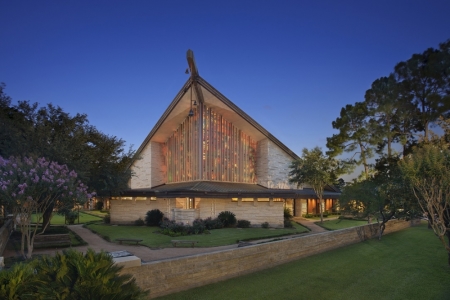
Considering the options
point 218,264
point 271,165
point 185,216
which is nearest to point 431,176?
point 218,264

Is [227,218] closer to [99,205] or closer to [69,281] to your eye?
[69,281]

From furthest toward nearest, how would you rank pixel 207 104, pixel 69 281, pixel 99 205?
pixel 99 205, pixel 207 104, pixel 69 281

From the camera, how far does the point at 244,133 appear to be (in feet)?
95.9

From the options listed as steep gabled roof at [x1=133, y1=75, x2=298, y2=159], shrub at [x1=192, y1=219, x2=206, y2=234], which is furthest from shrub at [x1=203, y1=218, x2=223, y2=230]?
steep gabled roof at [x1=133, y1=75, x2=298, y2=159]

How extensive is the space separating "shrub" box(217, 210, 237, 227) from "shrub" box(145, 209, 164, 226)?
15.7 ft

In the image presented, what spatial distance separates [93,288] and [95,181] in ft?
58.7

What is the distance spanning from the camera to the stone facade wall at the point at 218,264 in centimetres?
813

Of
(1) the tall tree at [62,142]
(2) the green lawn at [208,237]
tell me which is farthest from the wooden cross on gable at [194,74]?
(2) the green lawn at [208,237]

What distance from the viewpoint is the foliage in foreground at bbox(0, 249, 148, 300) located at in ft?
14.2

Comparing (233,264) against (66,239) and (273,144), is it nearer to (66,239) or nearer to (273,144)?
(66,239)

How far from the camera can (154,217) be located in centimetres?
2338

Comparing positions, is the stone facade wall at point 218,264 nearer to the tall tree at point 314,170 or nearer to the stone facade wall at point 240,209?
the stone facade wall at point 240,209

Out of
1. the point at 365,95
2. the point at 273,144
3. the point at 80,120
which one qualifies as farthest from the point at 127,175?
the point at 365,95

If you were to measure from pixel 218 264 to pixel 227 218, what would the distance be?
39.1ft
